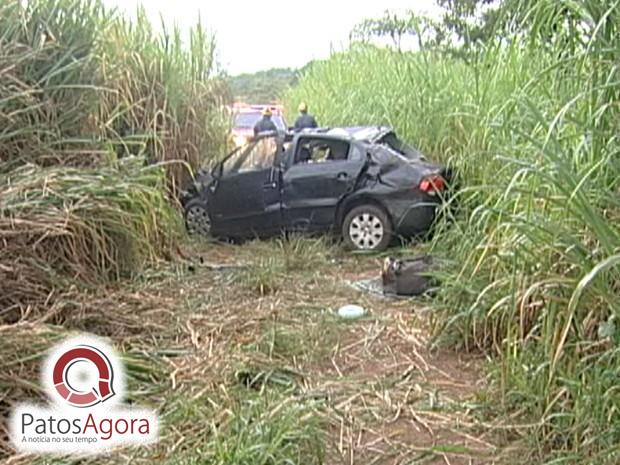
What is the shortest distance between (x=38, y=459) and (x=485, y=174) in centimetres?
333

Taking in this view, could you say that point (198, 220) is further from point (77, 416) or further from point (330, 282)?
point (77, 416)

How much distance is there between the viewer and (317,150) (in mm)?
8453

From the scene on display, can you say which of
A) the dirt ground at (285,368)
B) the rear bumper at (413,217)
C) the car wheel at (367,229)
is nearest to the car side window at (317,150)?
the car wheel at (367,229)

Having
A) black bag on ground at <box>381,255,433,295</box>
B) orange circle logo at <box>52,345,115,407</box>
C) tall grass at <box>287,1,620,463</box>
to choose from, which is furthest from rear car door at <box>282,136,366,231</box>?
orange circle logo at <box>52,345,115,407</box>

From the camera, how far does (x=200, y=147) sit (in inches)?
348

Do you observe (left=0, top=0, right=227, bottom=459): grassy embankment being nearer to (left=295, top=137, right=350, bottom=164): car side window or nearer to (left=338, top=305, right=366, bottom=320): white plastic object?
(left=338, top=305, right=366, bottom=320): white plastic object

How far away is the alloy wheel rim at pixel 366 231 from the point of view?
7.82m

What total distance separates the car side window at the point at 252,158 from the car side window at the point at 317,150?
1.11ft

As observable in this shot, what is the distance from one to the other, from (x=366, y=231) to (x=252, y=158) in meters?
1.80

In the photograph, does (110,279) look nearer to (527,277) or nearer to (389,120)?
(527,277)

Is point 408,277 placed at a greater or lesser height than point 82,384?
lesser

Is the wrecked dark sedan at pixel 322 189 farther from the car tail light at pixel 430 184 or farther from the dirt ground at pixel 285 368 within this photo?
the dirt ground at pixel 285 368

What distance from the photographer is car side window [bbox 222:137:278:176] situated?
859 centimetres

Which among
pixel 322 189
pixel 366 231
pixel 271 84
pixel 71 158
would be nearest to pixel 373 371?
pixel 71 158
